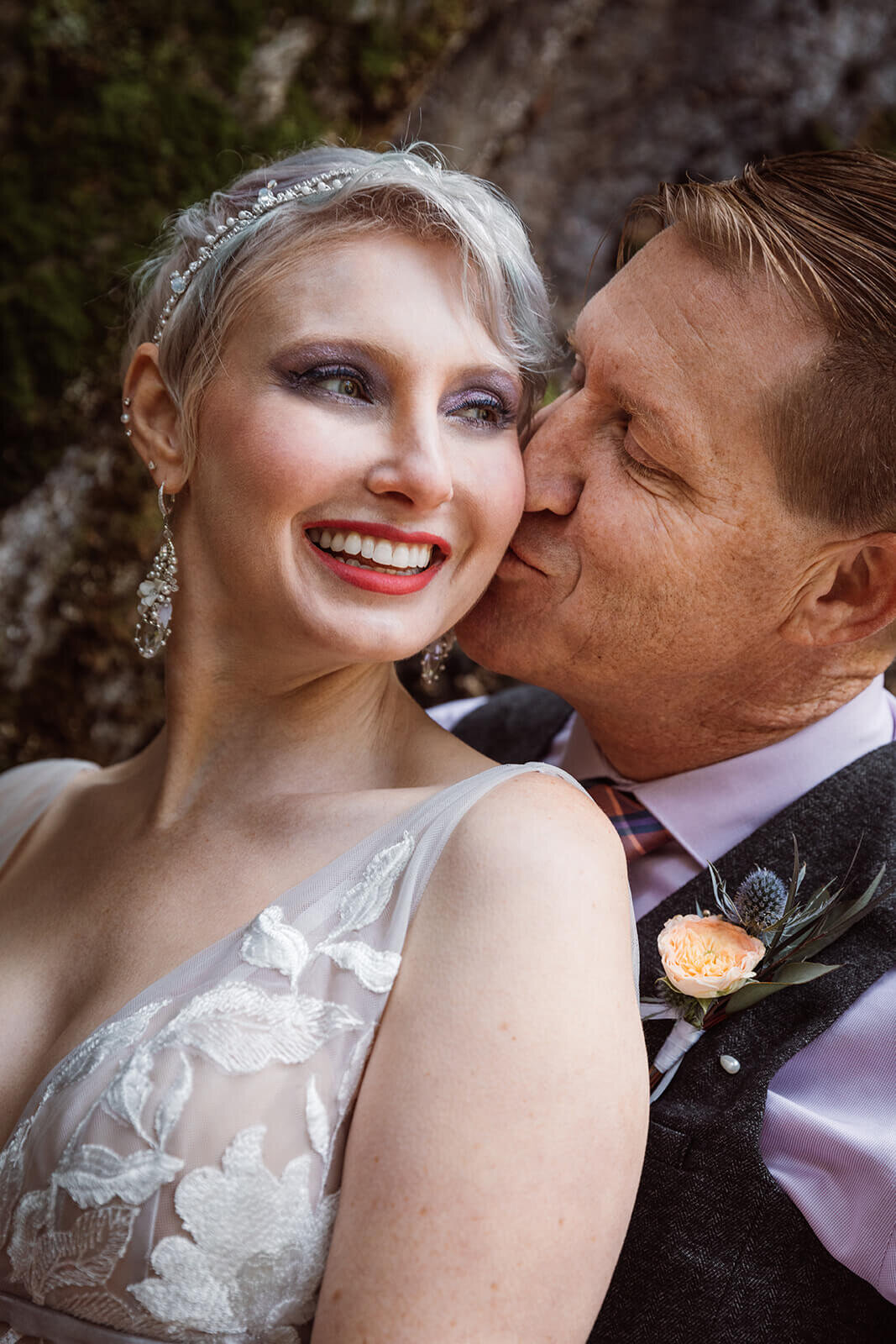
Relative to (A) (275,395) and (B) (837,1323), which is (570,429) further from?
(B) (837,1323)

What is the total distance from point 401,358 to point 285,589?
456 millimetres

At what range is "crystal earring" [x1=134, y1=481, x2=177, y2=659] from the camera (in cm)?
236

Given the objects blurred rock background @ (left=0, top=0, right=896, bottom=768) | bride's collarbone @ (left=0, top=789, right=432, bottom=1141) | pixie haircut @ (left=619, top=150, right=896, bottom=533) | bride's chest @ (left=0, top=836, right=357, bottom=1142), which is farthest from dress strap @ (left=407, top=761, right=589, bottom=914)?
blurred rock background @ (left=0, top=0, right=896, bottom=768)

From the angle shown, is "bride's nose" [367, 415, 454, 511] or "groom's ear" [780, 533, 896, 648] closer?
"bride's nose" [367, 415, 454, 511]

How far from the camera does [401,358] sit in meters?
1.99

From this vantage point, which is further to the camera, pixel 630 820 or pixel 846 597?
pixel 630 820

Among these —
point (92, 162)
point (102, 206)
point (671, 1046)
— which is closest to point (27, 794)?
point (671, 1046)

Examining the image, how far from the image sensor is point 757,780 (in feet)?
8.39

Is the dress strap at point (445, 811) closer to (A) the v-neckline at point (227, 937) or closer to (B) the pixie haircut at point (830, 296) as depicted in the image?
(A) the v-neckline at point (227, 937)

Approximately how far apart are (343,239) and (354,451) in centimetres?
41

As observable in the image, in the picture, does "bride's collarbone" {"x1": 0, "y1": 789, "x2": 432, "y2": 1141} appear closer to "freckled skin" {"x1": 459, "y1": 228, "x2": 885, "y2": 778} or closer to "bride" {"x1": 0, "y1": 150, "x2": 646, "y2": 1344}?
"bride" {"x1": 0, "y1": 150, "x2": 646, "y2": 1344}

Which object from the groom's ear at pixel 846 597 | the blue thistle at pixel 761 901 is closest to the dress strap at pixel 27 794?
the blue thistle at pixel 761 901

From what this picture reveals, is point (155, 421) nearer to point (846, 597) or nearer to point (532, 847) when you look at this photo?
point (532, 847)

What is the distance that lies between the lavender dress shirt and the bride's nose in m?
1.02
